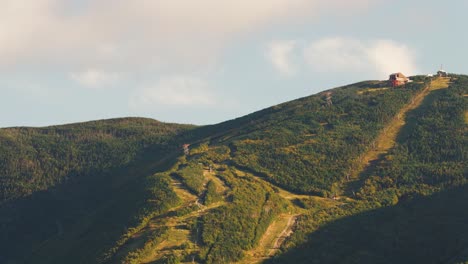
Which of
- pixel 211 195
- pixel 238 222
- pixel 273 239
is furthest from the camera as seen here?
pixel 211 195

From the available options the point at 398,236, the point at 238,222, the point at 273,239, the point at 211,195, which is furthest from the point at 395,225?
the point at 211,195

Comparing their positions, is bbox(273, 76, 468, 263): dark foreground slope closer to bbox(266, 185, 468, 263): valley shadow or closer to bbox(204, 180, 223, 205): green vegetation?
bbox(266, 185, 468, 263): valley shadow

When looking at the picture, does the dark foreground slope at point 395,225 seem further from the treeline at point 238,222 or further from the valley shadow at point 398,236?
the treeline at point 238,222

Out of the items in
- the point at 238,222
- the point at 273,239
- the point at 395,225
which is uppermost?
the point at 238,222

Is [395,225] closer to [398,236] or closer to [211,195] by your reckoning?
[398,236]

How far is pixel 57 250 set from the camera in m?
198

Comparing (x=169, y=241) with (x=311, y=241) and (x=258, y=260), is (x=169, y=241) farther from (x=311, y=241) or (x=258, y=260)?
(x=311, y=241)

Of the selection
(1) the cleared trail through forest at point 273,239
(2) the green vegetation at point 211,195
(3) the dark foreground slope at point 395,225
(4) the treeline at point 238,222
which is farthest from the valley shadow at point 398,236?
(2) the green vegetation at point 211,195

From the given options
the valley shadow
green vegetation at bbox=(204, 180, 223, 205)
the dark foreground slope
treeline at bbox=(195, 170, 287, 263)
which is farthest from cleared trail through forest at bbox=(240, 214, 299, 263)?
green vegetation at bbox=(204, 180, 223, 205)

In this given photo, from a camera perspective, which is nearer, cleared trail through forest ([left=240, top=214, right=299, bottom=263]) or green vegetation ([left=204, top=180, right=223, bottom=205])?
cleared trail through forest ([left=240, top=214, right=299, bottom=263])

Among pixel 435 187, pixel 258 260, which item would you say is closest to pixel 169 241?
pixel 258 260

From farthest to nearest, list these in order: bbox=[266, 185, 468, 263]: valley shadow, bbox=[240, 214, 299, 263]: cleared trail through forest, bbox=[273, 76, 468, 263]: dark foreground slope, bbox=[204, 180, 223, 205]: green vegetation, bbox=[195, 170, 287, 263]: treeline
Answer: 1. bbox=[204, 180, 223, 205]: green vegetation
2. bbox=[240, 214, 299, 263]: cleared trail through forest
3. bbox=[195, 170, 287, 263]: treeline
4. bbox=[273, 76, 468, 263]: dark foreground slope
5. bbox=[266, 185, 468, 263]: valley shadow

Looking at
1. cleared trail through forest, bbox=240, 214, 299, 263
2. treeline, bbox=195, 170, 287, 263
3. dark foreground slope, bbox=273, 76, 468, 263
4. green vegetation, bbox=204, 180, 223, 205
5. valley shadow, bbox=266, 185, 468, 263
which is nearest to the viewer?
valley shadow, bbox=266, 185, 468, 263

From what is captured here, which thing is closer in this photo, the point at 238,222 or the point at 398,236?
the point at 398,236
